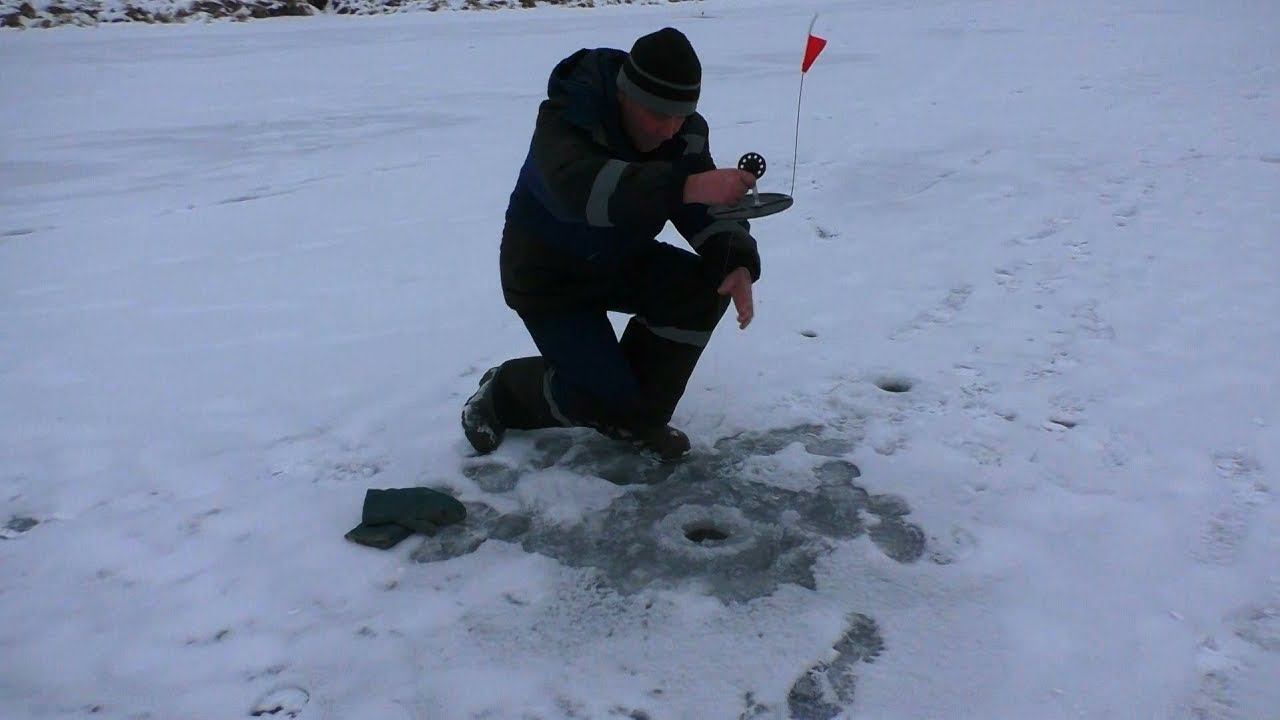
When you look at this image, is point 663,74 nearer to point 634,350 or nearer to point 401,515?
point 634,350

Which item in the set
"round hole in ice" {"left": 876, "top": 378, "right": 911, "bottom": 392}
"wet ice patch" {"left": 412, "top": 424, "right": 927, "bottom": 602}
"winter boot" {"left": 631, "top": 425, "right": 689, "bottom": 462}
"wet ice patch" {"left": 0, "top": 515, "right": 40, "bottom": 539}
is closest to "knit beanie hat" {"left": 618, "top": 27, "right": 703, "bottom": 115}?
"winter boot" {"left": 631, "top": 425, "right": 689, "bottom": 462}

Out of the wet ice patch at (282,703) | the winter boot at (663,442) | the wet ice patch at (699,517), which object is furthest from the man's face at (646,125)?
the wet ice patch at (282,703)

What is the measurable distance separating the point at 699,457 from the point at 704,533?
355 millimetres

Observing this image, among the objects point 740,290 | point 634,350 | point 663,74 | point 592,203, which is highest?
point 663,74

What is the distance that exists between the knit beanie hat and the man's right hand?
0.89 ft

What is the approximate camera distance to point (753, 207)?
2.05 meters

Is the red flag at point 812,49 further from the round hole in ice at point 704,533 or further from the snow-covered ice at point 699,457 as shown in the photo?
the round hole in ice at point 704,533

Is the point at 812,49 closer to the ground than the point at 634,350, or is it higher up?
higher up

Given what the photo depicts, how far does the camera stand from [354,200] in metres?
5.30

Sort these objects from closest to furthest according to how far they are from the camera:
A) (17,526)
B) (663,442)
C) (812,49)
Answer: (17,526) < (663,442) < (812,49)

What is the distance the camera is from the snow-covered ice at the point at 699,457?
71.6 inches

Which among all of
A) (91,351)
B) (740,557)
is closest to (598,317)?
(740,557)

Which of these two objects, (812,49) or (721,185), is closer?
(721,185)

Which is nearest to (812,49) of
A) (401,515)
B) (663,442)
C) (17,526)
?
(663,442)
